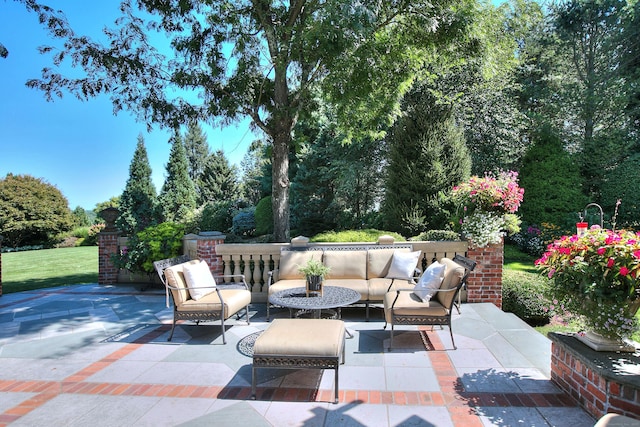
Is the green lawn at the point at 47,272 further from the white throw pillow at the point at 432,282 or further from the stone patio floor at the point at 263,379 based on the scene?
the white throw pillow at the point at 432,282

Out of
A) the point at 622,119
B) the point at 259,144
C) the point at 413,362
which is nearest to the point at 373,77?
the point at 259,144

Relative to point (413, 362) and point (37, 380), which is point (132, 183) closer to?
point (37, 380)

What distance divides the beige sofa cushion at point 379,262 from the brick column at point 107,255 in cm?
548

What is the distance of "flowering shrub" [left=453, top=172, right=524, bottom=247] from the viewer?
5.54m

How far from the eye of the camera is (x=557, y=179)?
12.4m

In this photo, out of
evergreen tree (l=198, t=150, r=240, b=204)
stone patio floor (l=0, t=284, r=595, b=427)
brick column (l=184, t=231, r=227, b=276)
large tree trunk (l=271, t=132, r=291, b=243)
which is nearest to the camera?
stone patio floor (l=0, t=284, r=595, b=427)

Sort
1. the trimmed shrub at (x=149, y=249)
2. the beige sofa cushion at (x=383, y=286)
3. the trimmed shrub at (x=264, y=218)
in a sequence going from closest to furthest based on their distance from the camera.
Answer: the beige sofa cushion at (x=383, y=286)
the trimmed shrub at (x=149, y=249)
the trimmed shrub at (x=264, y=218)

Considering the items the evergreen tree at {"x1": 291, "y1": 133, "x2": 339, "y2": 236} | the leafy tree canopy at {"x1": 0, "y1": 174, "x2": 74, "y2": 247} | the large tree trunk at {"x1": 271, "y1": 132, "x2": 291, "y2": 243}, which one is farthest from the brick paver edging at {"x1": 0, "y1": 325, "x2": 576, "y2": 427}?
the leafy tree canopy at {"x1": 0, "y1": 174, "x2": 74, "y2": 247}

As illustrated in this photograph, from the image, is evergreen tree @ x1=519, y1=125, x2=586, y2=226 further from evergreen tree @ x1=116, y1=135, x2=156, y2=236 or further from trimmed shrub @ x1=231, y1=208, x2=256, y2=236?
evergreen tree @ x1=116, y1=135, x2=156, y2=236

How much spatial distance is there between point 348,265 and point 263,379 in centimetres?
252

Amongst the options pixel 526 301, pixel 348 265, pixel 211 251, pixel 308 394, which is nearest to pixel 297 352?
pixel 308 394

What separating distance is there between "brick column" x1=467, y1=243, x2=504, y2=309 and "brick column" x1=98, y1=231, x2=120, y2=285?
699 cm

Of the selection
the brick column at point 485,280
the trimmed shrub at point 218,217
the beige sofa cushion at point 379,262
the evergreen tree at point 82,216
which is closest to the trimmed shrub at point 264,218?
the trimmed shrub at point 218,217

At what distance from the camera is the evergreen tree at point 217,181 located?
74.8 ft
